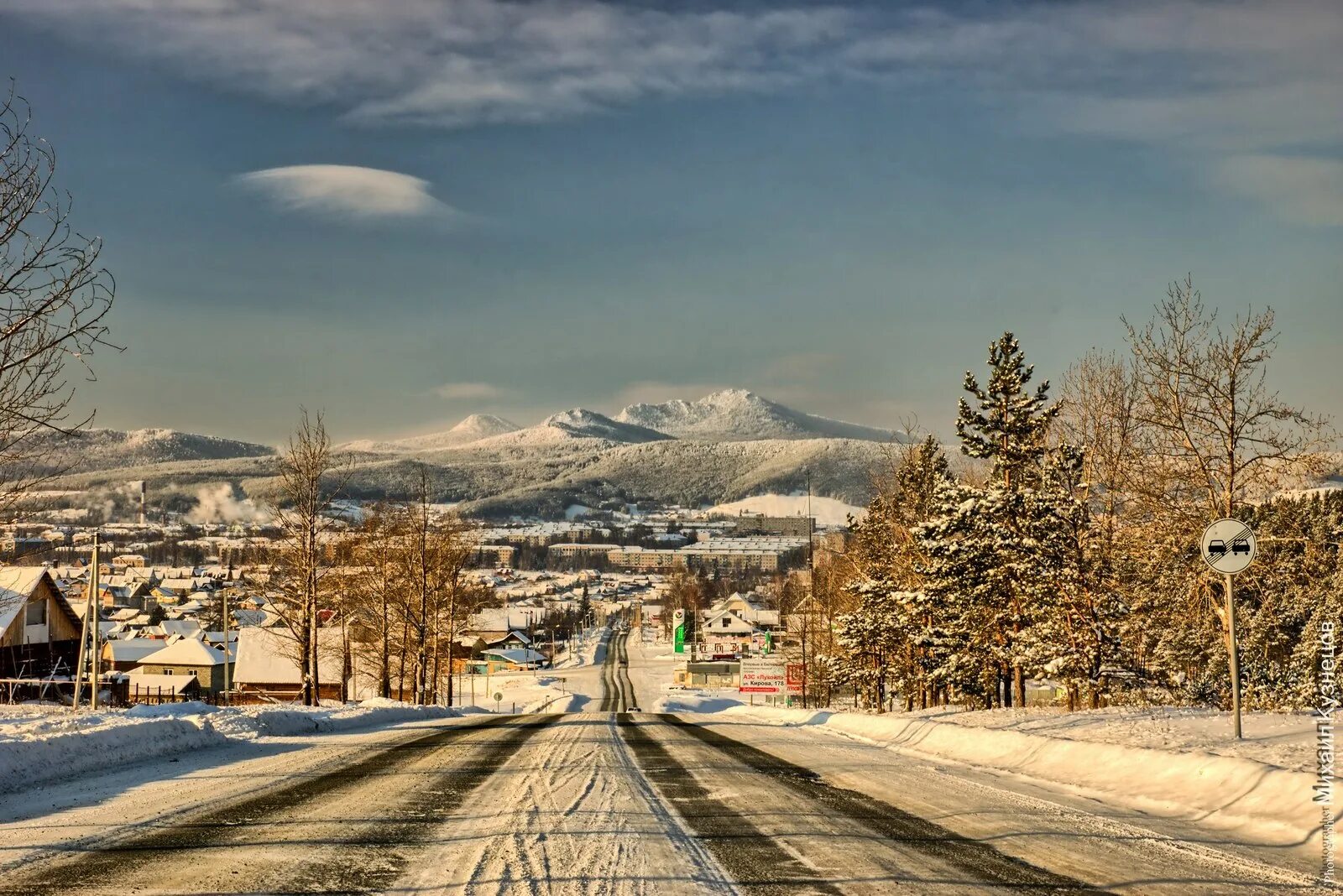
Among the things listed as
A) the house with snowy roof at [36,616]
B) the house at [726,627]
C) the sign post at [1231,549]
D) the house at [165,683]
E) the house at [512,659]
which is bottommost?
the house at [512,659]

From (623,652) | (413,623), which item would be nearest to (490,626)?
(623,652)

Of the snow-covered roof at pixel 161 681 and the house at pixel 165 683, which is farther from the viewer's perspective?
the snow-covered roof at pixel 161 681

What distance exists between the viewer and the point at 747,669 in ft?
241

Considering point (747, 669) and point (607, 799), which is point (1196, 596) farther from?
point (747, 669)

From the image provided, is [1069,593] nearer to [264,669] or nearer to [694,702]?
[694,702]

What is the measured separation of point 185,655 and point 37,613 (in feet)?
103

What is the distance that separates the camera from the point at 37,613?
57.8 metres

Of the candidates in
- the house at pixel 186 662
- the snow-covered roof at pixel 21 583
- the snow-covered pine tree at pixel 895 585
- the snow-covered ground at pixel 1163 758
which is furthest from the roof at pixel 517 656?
the snow-covered ground at pixel 1163 758

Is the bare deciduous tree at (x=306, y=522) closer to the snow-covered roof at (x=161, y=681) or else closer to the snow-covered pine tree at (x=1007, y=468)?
the snow-covered pine tree at (x=1007, y=468)

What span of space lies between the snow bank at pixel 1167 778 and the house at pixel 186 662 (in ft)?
264

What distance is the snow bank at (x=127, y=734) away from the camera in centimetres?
1312

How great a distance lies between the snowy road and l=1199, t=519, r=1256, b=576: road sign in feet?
16.7

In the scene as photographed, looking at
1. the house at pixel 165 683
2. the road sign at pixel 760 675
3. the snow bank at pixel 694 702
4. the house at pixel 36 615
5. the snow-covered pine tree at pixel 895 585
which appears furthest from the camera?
the house at pixel 165 683

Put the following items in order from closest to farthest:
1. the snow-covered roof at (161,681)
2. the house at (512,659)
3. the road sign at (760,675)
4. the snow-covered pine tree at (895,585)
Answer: the snow-covered pine tree at (895,585) < the road sign at (760,675) < the snow-covered roof at (161,681) < the house at (512,659)
